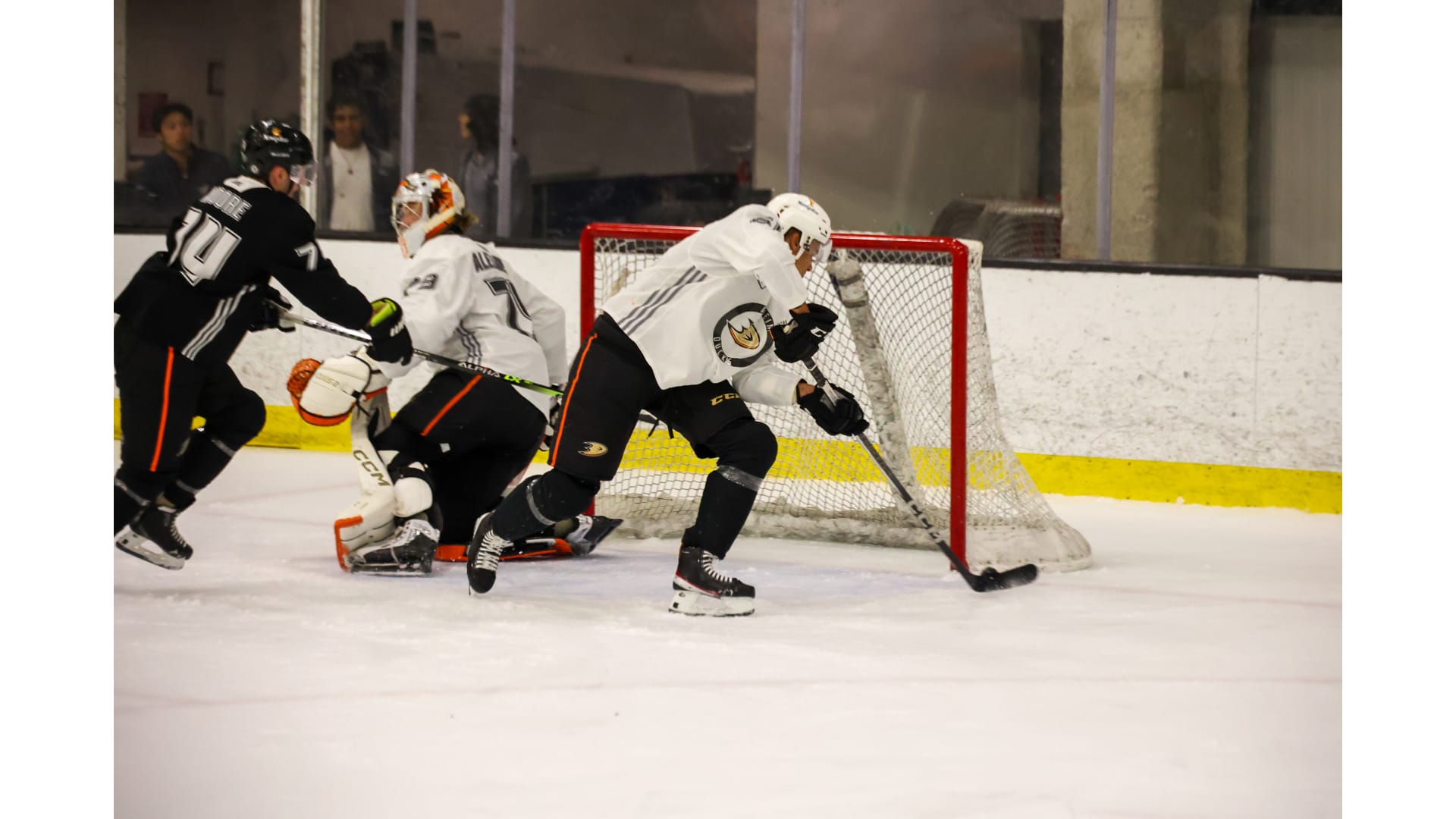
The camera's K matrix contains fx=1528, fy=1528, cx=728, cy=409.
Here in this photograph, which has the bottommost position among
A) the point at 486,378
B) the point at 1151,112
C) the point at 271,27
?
the point at 486,378

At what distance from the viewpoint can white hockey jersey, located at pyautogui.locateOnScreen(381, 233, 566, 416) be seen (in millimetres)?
3215

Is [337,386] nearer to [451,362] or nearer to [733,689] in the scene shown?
[451,362]

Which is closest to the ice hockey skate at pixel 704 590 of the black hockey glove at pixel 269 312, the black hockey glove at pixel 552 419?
the black hockey glove at pixel 552 419

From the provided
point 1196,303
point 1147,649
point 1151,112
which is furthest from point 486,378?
point 1151,112

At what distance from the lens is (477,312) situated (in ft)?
10.8

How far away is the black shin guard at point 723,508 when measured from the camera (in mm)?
2834

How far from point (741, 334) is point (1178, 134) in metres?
2.42

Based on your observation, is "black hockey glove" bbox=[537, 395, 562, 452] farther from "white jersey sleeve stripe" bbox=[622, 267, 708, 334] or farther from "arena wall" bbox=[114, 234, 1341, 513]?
"arena wall" bbox=[114, 234, 1341, 513]

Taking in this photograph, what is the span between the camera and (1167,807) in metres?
1.80

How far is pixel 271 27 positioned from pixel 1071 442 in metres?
3.21

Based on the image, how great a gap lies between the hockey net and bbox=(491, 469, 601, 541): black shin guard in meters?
0.81

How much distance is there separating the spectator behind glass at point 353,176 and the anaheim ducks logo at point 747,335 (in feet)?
9.23

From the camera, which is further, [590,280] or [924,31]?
[924,31]
